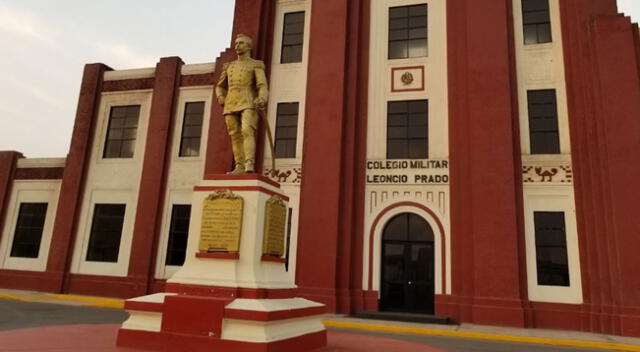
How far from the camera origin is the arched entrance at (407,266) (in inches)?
549

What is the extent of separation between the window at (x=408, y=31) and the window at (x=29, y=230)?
1479 cm

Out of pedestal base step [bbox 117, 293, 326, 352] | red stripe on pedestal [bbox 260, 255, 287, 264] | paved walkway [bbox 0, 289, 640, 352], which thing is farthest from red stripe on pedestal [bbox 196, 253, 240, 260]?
paved walkway [bbox 0, 289, 640, 352]

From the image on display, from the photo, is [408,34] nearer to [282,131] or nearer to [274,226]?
[282,131]

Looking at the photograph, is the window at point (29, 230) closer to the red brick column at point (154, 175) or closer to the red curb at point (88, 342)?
the red brick column at point (154, 175)

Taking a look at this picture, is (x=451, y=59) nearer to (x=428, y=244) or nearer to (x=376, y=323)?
(x=428, y=244)

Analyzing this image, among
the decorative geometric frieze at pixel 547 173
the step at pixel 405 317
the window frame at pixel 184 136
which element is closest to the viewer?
the step at pixel 405 317

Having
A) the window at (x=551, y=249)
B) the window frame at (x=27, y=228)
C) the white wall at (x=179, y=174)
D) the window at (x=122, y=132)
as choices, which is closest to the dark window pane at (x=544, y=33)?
the window at (x=551, y=249)

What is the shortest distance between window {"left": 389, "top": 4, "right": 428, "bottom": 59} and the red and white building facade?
2.7 inches

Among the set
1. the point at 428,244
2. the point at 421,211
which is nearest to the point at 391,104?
the point at 421,211

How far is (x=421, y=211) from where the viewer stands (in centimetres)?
1432

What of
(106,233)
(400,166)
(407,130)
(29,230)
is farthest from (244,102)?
(29,230)

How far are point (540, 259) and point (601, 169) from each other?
3.04m

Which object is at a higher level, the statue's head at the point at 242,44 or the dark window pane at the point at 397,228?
the statue's head at the point at 242,44

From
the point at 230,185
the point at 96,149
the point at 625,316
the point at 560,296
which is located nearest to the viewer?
the point at 230,185
